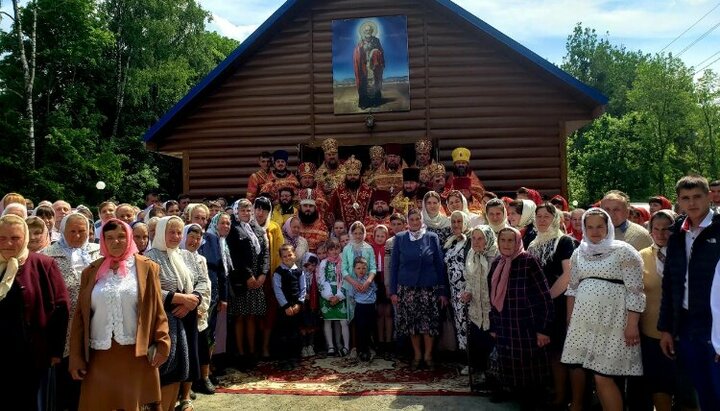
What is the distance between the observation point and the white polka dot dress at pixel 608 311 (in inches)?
152

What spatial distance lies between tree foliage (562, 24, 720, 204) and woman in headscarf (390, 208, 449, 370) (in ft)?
76.1

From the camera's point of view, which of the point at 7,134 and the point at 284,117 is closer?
the point at 284,117

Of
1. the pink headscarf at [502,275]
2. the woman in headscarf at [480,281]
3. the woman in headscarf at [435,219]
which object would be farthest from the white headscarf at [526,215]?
the woman in headscarf at [435,219]

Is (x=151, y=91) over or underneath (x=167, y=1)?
underneath

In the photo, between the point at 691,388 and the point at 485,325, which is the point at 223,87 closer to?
the point at 485,325

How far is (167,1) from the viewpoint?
26125mm

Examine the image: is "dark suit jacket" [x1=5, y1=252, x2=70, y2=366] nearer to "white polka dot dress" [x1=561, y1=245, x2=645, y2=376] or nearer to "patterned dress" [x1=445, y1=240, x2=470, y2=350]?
"white polka dot dress" [x1=561, y1=245, x2=645, y2=376]

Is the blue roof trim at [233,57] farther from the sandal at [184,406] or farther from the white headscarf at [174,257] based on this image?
the sandal at [184,406]

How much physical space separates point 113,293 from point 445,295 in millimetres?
3630

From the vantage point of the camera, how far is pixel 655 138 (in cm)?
3089

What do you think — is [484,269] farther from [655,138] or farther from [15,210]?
[655,138]

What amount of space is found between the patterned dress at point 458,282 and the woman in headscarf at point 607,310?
1.83m

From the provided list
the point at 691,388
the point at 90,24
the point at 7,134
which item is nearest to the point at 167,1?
the point at 90,24

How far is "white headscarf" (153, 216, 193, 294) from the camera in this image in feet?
13.9
